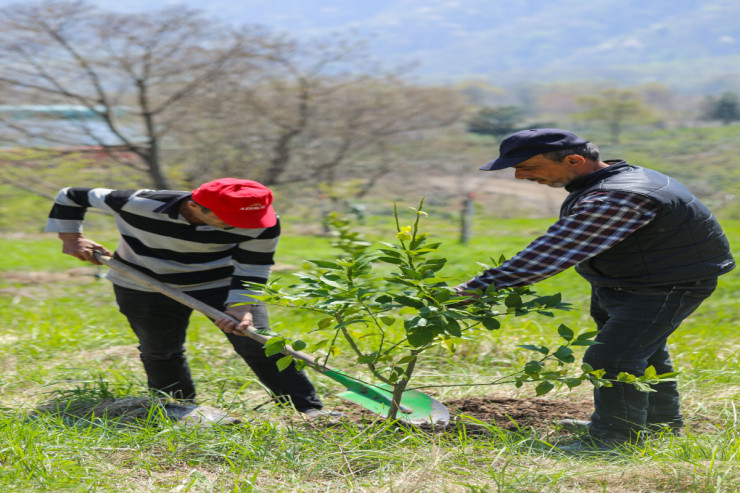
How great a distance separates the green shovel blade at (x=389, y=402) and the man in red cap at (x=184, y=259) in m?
0.20

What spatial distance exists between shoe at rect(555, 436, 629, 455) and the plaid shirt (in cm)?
75

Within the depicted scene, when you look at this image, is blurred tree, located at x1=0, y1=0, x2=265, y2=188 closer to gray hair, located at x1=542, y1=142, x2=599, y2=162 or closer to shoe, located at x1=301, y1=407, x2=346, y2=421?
shoe, located at x1=301, y1=407, x2=346, y2=421

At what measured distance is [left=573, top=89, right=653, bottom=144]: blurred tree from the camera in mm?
23109

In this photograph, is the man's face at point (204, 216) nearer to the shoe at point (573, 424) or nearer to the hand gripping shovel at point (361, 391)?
the hand gripping shovel at point (361, 391)

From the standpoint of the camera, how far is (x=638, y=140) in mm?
21984

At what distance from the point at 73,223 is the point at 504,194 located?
1257 centimetres

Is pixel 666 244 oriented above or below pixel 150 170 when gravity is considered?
above

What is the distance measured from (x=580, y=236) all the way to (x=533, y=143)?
0.42 metres

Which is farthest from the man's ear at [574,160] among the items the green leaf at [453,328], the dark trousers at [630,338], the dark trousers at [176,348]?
the dark trousers at [176,348]

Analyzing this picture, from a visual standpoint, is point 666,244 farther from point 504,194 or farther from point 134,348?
point 504,194

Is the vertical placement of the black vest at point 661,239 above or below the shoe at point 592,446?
above

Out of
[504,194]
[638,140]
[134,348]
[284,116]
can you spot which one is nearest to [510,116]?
[504,194]

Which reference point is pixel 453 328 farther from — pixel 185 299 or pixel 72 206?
pixel 72 206

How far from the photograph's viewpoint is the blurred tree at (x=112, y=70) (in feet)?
24.6
